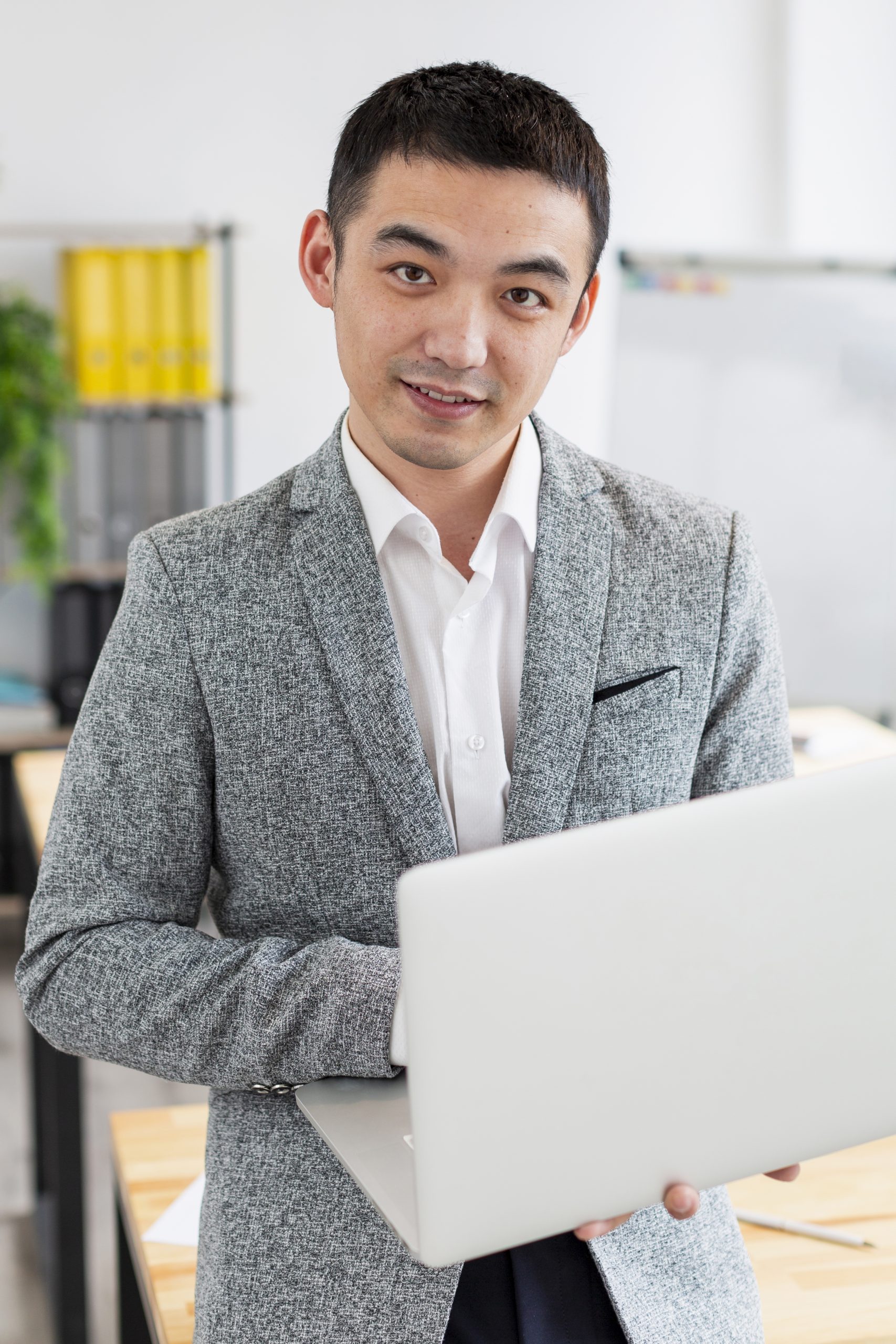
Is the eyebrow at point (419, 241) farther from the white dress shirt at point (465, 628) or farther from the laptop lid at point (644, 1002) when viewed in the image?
the laptop lid at point (644, 1002)

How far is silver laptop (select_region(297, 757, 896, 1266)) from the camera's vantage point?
2.41 feet

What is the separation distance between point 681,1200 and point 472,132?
75 centimetres

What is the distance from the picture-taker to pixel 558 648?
1110mm

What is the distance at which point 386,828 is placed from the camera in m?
1.08

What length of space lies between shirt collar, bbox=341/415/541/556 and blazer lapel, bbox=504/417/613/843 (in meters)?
0.01

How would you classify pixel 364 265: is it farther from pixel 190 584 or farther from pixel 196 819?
pixel 196 819

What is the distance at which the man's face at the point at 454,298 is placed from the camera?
990mm

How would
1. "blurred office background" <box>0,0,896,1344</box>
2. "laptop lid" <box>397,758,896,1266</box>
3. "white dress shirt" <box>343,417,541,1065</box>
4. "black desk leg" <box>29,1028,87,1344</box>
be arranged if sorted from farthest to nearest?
"blurred office background" <box>0,0,896,1344</box>, "black desk leg" <box>29,1028,87,1344</box>, "white dress shirt" <box>343,417,541,1065</box>, "laptop lid" <box>397,758,896,1266</box>

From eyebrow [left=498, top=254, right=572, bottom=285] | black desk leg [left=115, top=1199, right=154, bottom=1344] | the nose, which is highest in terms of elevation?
eyebrow [left=498, top=254, right=572, bottom=285]

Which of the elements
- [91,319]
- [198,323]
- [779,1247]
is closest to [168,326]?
[198,323]

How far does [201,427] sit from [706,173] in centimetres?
186

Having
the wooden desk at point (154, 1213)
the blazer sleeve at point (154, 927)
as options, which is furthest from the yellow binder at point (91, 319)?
the blazer sleeve at point (154, 927)

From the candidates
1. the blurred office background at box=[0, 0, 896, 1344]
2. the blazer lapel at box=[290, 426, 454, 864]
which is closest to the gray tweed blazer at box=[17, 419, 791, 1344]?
the blazer lapel at box=[290, 426, 454, 864]

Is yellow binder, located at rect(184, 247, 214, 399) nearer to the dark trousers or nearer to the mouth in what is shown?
the mouth
